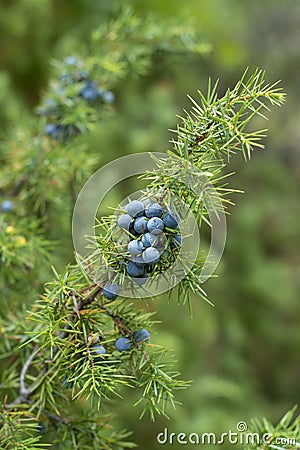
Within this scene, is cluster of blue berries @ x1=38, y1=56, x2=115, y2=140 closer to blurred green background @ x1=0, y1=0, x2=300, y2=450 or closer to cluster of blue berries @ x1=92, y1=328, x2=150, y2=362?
blurred green background @ x1=0, y1=0, x2=300, y2=450

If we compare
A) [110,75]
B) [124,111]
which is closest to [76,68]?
[110,75]

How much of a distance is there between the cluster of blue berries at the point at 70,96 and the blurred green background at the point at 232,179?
18 cm

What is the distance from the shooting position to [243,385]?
170cm

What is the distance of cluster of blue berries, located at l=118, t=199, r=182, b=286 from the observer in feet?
1.31

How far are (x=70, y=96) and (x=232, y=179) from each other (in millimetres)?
1457

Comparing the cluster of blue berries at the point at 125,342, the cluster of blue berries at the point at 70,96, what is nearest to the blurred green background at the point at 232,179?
the cluster of blue berries at the point at 70,96

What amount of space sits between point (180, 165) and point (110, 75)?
17.1 inches

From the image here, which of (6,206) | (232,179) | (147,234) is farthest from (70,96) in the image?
(232,179)

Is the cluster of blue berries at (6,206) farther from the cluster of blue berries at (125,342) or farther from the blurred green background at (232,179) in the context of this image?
the cluster of blue berries at (125,342)

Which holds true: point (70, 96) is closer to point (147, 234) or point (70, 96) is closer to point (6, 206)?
point (6, 206)

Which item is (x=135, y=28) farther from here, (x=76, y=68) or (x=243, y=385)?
(x=243, y=385)

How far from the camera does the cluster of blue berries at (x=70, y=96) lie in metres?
0.78

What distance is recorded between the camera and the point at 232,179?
2.15 meters

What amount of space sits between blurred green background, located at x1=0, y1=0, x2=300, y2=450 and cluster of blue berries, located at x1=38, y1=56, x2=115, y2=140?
0.18 m
